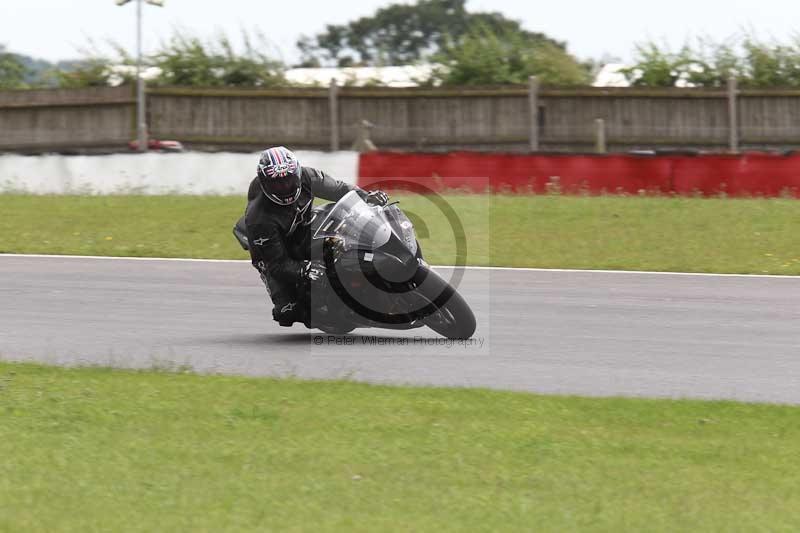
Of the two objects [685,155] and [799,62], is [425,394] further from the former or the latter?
[799,62]

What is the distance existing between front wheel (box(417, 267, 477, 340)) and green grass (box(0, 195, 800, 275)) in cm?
545

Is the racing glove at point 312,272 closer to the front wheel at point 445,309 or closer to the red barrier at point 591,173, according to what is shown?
the front wheel at point 445,309

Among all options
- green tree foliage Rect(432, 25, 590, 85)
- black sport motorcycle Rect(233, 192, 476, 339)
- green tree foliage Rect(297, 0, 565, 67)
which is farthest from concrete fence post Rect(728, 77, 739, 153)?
green tree foliage Rect(297, 0, 565, 67)

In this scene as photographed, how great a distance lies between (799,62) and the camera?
3200cm

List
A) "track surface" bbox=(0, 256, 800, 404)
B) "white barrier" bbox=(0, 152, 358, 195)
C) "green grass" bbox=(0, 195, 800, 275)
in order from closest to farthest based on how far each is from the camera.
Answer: "track surface" bbox=(0, 256, 800, 404) → "green grass" bbox=(0, 195, 800, 275) → "white barrier" bbox=(0, 152, 358, 195)

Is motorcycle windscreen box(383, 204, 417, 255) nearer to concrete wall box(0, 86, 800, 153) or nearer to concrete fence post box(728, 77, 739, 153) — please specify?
concrete wall box(0, 86, 800, 153)

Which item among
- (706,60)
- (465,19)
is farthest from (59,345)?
(465,19)

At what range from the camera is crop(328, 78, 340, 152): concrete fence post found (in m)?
30.1

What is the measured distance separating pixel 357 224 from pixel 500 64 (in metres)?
25.8

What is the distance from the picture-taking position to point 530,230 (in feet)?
55.1

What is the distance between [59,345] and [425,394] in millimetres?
3534

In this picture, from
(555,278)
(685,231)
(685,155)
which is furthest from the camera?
(685,155)

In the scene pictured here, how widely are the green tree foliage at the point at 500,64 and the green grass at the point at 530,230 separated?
45.6ft

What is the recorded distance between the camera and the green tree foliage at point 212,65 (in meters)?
33.3
